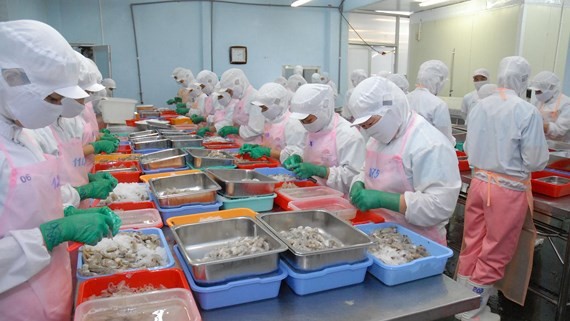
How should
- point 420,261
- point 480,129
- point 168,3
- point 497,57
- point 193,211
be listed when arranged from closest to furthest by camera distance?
point 420,261
point 193,211
point 480,129
point 497,57
point 168,3

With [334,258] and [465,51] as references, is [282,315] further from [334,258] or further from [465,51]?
[465,51]

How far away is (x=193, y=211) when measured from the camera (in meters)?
2.08

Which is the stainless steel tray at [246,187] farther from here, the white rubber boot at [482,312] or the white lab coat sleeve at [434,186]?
the white rubber boot at [482,312]

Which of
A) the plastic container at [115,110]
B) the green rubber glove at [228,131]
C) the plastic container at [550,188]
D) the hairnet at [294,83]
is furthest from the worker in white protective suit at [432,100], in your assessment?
the plastic container at [115,110]

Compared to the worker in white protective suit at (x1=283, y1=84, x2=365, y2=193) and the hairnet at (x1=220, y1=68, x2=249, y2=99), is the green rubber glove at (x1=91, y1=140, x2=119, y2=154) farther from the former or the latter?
the hairnet at (x1=220, y1=68, x2=249, y2=99)

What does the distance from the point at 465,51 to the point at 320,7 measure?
370cm

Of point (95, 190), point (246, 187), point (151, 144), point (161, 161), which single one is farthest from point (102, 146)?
point (246, 187)

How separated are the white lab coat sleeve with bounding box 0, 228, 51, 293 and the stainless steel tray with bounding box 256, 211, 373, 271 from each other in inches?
30.8

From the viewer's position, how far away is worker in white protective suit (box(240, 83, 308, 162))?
3.52m

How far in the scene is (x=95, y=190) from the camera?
7.00ft

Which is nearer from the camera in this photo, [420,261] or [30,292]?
[30,292]

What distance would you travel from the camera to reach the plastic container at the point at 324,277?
53.6 inches

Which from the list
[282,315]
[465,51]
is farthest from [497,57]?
[282,315]

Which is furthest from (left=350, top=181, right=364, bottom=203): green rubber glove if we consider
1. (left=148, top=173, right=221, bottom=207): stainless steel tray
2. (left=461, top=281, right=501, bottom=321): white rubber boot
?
(left=461, top=281, right=501, bottom=321): white rubber boot
